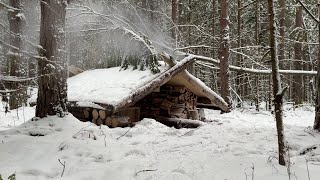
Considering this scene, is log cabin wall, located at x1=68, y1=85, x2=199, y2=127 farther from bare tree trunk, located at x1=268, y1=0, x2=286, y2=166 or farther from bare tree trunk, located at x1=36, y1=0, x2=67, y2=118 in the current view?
bare tree trunk, located at x1=268, y1=0, x2=286, y2=166

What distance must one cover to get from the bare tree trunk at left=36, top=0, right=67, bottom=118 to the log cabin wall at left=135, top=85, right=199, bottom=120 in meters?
4.03

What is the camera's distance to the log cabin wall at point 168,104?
10.4m

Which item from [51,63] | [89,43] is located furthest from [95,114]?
[89,43]

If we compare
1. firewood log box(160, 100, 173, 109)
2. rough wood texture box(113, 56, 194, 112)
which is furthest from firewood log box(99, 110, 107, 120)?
firewood log box(160, 100, 173, 109)

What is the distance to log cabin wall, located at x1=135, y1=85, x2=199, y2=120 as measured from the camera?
10.4 meters

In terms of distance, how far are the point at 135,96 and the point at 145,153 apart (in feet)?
8.50

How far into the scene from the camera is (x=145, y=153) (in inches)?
220

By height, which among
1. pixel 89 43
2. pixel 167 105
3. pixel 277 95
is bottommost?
pixel 167 105

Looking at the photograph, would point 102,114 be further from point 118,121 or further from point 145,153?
point 145,153

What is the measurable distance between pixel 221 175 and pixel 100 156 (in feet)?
6.21

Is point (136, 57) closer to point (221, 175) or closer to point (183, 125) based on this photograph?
point (183, 125)

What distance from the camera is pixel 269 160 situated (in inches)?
194

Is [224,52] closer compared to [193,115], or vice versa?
[193,115]

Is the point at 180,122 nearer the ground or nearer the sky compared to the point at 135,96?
nearer the ground
